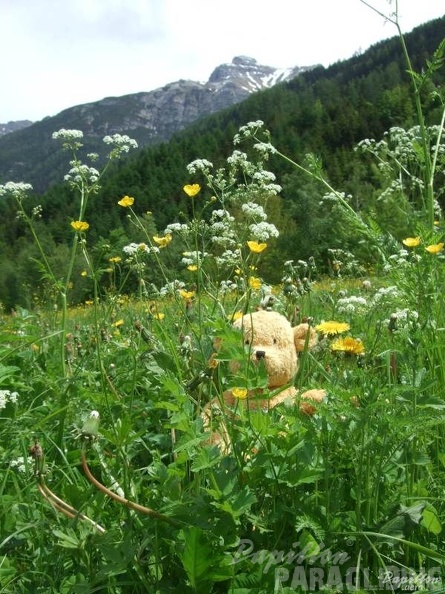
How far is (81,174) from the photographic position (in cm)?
301

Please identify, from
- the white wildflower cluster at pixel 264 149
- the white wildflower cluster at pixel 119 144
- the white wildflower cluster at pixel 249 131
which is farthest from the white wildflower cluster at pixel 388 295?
the white wildflower cluster at pixel 119 144

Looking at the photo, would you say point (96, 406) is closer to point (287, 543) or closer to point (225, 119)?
point (287, 543)

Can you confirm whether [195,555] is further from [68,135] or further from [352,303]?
[68,135]

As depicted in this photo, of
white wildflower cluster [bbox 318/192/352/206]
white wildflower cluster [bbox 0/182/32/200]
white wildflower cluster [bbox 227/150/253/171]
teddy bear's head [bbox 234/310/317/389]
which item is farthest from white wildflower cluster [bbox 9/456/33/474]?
white wildflower cluster [bbox 0/182/32/200]

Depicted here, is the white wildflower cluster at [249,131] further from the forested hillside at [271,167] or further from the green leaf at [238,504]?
the forested hillside at [271,167]

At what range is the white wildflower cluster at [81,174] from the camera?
3.01 meters

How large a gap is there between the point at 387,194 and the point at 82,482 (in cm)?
369

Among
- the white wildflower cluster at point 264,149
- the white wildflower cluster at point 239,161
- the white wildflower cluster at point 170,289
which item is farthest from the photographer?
the white wildflower cluster at point 264,149

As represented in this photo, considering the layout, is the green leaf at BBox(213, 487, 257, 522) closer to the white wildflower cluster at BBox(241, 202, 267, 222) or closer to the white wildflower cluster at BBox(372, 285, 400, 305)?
the white wildflower cluster at BBox(372, 285, 400, 305)

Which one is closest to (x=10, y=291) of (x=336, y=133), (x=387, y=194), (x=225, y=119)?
(x=336, y=133)

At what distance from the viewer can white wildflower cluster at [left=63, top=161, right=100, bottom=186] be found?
9.87 ft

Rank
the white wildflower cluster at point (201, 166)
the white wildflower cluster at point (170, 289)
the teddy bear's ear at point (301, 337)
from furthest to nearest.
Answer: the white wildflower cluster at point (201, 166) < the teddy bear's ear at point (301, 337) < the white wildflower cluster at point (170, 289)

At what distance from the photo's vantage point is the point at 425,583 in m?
1.19

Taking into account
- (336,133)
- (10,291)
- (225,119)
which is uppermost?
(225,119)
